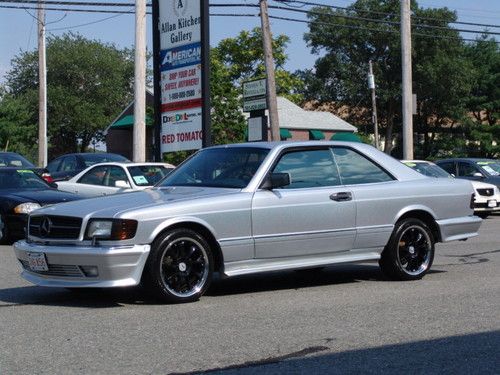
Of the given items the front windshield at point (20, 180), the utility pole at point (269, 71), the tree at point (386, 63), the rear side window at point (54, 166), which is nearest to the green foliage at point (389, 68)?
the tree at point (386, 63)

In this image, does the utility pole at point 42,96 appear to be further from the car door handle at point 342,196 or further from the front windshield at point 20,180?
the car door handle at point 342,196

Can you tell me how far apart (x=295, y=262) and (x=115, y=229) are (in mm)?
1996

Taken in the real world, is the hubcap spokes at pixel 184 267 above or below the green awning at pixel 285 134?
below

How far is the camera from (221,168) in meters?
9.39

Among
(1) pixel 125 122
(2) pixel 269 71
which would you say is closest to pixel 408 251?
(2) pixel 269 71

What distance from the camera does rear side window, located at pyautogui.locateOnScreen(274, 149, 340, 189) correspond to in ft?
30.4

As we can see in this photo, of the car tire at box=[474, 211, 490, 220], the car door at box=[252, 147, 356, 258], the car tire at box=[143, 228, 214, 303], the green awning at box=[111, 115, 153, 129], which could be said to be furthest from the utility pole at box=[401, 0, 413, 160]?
the green awning at box=[111, 115, 153, 129]

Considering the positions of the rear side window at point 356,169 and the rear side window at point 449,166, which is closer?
the rear side window at point 356,169

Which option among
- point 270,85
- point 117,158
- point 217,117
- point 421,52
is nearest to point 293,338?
point 117,158

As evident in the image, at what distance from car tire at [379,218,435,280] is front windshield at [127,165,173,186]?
8.47m

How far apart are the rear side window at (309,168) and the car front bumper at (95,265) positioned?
6.24 ft

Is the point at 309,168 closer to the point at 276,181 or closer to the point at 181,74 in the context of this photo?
the point at 276,181

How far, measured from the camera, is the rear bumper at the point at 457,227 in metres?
10.2

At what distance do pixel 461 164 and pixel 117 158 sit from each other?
9.39 m
